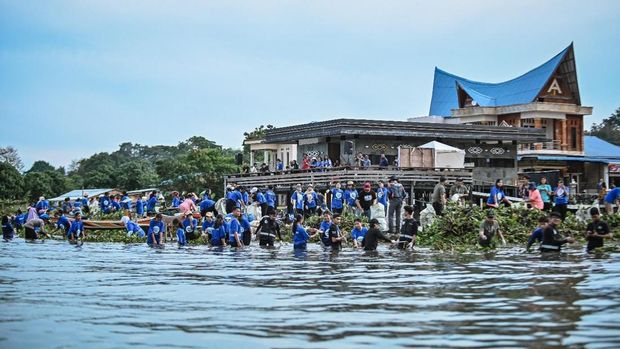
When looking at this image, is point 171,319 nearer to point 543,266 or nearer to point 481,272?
point 481,272

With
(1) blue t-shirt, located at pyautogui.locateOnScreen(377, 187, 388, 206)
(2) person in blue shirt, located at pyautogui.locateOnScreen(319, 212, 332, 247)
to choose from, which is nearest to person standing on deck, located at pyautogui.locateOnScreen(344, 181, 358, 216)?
(1) blue t-shirt, located at pyautogui.locateOnScreen(377, 187, 388, 206)

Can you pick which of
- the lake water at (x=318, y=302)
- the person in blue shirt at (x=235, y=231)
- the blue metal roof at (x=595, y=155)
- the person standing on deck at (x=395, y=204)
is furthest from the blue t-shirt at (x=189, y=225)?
the blue metal roof at (x=595, y=155)

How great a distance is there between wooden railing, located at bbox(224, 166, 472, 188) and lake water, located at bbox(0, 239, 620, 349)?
1597 cm

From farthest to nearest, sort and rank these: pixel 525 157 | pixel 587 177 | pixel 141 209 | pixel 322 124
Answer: pixel 587 177 → pixel 525 157 → pixel 322 124 → pixel 141 209

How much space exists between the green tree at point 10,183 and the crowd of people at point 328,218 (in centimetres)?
3628

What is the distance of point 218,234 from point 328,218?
4174 mm

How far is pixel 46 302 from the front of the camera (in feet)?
44.1

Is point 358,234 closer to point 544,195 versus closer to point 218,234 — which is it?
point 218,234

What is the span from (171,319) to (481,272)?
7813 mm

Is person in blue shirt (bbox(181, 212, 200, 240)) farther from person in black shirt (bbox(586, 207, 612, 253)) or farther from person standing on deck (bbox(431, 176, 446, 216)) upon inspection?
person in black shirt (bbox(586, 207, 612, 253))

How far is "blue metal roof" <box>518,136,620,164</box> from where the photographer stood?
5997 centimetres

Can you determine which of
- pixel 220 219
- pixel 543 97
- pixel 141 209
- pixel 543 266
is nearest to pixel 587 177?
pixel 543 97

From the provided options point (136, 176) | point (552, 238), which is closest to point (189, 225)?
point (552, 238)

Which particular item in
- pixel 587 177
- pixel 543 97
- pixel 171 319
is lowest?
pixel 171 319
